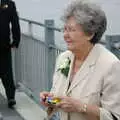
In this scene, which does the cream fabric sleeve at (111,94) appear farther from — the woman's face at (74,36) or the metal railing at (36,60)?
the metal railing at (36,60)

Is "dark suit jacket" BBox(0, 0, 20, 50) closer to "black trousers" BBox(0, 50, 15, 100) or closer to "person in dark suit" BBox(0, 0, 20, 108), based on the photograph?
"person in dark suit" BBox(0, 0, 20, 108)

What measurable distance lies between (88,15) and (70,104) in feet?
1.92

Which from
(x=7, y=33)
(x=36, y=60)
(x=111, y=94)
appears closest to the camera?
(x=111, y=94)

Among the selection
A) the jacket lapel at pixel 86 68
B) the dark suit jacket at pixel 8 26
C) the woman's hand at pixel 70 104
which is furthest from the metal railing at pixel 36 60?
the woman's hand at pixel 70 104

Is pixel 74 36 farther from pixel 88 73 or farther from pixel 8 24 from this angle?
pixel 8 24

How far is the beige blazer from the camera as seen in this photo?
296 cm

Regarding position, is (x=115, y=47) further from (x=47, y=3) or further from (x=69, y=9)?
(x=47, y=3)

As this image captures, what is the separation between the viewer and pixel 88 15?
9.91 feet

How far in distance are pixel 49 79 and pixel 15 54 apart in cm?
204

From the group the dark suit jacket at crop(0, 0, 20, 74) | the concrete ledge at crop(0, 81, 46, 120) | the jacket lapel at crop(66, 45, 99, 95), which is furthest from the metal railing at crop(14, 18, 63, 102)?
the jacket lapel at crop(66, 45, 99, 95)

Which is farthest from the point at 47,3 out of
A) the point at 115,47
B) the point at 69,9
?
the point at 69,9

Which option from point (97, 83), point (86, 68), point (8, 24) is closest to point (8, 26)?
point (8, 24)

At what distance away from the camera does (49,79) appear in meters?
6.71

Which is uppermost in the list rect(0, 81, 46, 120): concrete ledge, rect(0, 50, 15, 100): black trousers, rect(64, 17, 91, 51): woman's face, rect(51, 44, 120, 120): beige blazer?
rect(64, 17, 91, 51): woman's face
